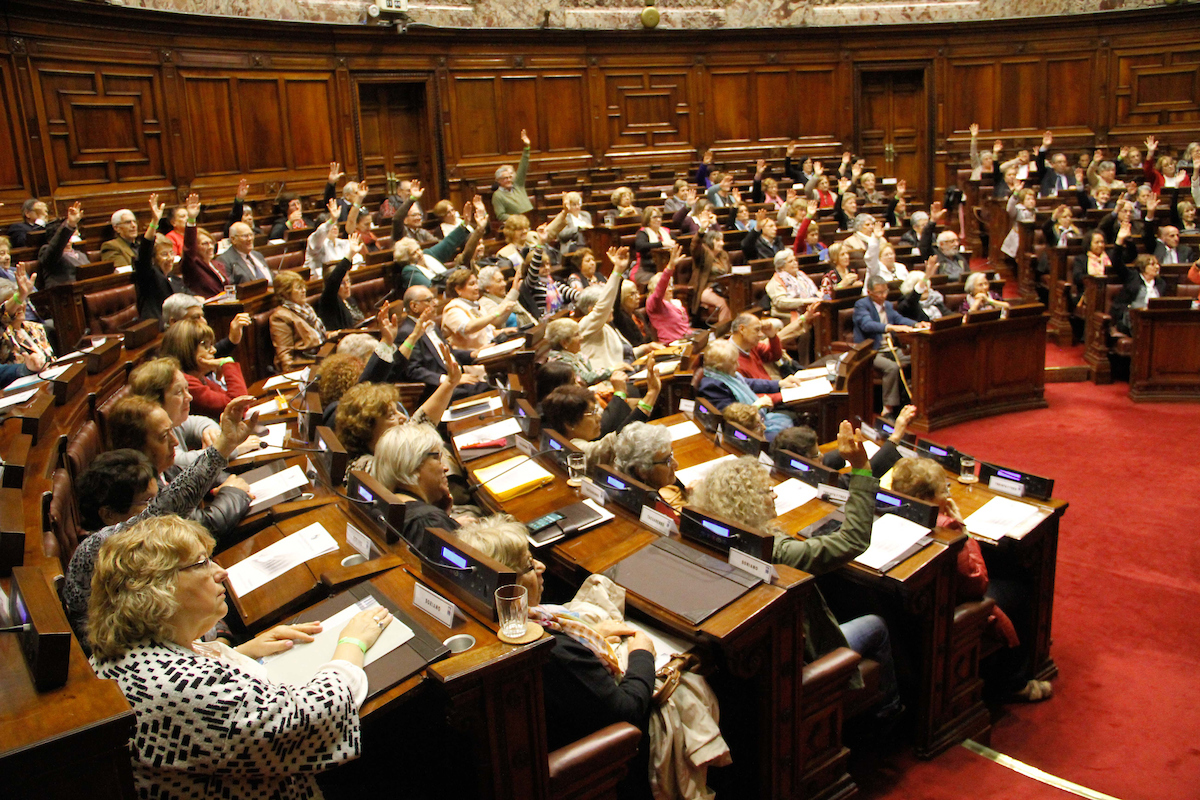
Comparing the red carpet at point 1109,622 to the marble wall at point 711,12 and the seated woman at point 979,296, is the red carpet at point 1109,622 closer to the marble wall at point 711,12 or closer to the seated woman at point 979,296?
the seated woman at point 979,296

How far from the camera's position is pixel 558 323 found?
4.86m

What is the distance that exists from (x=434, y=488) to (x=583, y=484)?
0.55m

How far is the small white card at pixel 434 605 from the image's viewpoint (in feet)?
6.32

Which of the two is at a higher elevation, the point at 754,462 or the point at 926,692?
the point at 754,462

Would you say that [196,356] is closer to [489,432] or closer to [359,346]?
[359,346]

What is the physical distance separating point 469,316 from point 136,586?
3.63 m

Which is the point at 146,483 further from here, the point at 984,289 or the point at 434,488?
the point at 984,289

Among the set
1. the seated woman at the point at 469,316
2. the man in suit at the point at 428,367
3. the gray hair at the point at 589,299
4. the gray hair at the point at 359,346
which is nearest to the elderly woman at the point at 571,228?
the gray hair at the point at 589,299

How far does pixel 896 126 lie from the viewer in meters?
12.7

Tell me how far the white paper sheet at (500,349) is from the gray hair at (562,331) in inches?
6.4

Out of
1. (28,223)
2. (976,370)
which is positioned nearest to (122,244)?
(28,223)

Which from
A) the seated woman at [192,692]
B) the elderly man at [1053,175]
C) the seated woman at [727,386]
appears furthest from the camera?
the elderly man at [1053,175]

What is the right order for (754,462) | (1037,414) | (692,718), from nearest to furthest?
1. (692,718)
2. (754,462)
3. (1037,414)

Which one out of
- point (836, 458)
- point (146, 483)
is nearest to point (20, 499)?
point (146, 483)
